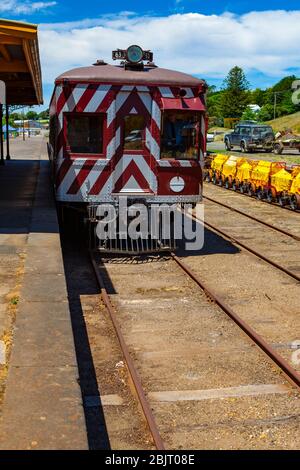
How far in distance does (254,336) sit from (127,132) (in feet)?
16.9

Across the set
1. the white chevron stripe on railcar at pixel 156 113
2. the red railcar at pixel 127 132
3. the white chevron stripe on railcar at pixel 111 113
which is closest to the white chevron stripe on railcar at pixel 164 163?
the red railcar at pixel 127 132

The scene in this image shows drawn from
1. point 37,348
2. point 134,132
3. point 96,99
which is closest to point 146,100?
point 134,132

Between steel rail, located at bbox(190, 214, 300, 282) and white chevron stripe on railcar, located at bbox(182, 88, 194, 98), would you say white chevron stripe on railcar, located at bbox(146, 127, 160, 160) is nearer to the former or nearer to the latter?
white chevron stripe on railcar, located at bbox(182, 88, 194, 98)

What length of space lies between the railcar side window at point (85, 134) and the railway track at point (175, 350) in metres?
2.19

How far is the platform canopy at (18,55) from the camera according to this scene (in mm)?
10141

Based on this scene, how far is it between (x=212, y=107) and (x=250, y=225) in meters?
113

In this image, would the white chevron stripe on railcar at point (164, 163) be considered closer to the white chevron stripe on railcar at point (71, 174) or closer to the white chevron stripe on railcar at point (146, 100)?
the white chevron stripe on railcar at point (146, 100)

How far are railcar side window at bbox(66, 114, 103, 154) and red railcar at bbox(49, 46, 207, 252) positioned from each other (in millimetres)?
18

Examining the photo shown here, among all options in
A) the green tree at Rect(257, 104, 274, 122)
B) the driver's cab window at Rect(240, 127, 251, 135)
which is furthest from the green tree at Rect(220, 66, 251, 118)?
the driver's cab window at Rect(240, 127, 251, 135)

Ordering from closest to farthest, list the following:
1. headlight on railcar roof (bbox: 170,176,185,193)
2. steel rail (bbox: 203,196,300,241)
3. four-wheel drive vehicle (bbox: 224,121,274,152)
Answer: headlight on railcar roof (bbox: 170,176,185,193), steel rail (bbox: 203,196,300,241), four-wheel drive vehicle (bbox: 224,121,274,152)

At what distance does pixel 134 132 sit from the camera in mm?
10875

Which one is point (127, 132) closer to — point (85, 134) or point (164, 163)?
point (85, 134)

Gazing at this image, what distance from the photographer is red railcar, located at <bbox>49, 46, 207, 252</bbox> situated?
34.6 ft

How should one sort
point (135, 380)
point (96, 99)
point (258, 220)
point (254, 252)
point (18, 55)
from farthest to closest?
point (258, 220) → point (18, 55) → point (254, 252) → point (96, 99) → point (135, 380)
